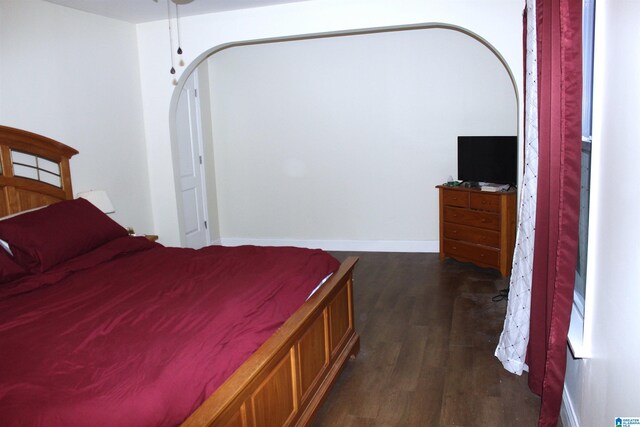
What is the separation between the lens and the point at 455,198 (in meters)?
5.40

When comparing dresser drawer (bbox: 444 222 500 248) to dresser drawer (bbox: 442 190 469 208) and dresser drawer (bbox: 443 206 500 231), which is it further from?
dresser drawer (bbox: 442 190 469 208)

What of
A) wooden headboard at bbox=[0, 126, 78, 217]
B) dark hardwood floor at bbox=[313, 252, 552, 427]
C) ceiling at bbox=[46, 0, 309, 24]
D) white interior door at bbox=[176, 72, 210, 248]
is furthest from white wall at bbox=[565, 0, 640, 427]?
white interior door at bbox=[176, 72, 210, 248]

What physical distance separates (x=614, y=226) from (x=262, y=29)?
3451 millimetres

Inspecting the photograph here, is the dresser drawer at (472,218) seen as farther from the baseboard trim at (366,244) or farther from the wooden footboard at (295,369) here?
the wooden footboard at (295,369)

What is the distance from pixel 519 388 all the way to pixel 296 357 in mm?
1340

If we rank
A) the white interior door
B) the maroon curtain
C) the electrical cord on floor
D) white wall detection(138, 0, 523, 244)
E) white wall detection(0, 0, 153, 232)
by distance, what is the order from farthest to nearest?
the white interior door
the electrical cord on floor
white wall detection(138, 0, 523, 244)
white wall detection(0, 0, 153, 232)
the maroon curtain

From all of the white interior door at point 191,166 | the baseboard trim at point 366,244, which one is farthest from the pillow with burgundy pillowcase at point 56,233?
the baseboard trim at point 366,244

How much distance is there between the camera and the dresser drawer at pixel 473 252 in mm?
5117

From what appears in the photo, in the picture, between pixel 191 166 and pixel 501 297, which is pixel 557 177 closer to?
pixel 501 297

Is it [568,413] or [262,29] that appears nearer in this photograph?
[568,413]

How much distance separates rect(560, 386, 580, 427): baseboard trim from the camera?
8.32 ft

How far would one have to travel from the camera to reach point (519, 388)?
3.04 meters

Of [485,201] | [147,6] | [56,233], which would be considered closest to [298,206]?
[485,201]

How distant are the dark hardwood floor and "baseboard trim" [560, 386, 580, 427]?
13 cm
